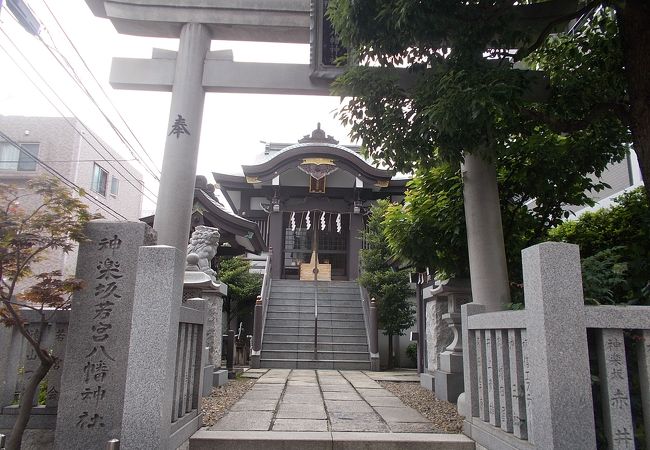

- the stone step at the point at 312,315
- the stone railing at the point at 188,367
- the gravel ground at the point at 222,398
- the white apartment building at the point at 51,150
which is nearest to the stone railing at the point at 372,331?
the stone step at the point at 312,315

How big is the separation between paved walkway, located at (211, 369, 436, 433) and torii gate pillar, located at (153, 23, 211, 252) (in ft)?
8.21

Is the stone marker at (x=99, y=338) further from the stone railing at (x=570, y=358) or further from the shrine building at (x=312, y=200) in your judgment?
the shrine building at (x=312, y=200)

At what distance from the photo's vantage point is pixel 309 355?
→ 12.4 metres

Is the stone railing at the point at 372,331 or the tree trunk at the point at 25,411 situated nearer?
the tree trunk at the point at 25,411

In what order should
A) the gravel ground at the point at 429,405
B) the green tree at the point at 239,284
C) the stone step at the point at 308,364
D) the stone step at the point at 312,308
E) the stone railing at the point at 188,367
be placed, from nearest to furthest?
1. the stone railing at the point at 188,367
2. the gravel ground at the point at 429,405
3. the stone step at the point at 308,364
4. the green tree at the point at 239,284
5. the stone step at the point at 312,308

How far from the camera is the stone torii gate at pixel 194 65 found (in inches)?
255

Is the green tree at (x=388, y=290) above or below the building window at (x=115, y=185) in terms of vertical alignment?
below

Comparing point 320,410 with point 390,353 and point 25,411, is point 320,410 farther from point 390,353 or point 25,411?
point 390,353

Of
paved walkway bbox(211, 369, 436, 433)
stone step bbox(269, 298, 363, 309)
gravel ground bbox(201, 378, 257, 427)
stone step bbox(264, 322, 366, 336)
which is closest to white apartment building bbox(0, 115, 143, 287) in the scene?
stone step bbox(269, 298, 363, 309)

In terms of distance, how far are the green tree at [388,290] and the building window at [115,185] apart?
18.6 m

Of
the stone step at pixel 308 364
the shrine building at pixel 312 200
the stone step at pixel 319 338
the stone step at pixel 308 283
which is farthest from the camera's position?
the shrine building at pixel 312 200

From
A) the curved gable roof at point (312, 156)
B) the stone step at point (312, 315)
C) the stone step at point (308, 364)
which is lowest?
the stone step at point (308, 364)

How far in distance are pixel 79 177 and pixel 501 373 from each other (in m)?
24.0

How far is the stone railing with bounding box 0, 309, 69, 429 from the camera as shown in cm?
412
